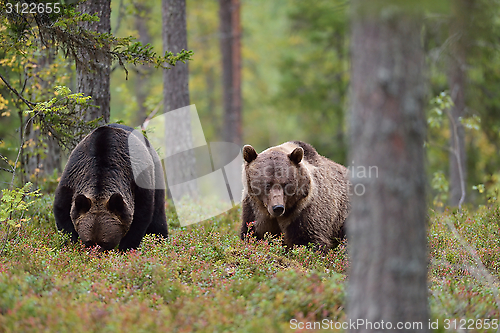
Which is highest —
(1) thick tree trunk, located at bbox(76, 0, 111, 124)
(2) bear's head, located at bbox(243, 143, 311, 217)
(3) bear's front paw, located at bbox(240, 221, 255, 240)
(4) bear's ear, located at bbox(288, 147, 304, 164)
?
(1) thick tree trunk, located at bbox(76, 0, 111, 124)

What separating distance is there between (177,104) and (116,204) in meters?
5.59

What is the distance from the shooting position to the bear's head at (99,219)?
6824 millimetres

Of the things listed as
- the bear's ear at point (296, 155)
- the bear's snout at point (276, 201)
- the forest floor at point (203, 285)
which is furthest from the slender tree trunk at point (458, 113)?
the bear's snout at point (276, 201)

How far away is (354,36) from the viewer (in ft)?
11.6

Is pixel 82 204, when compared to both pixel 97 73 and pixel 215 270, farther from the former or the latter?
pixel 97 73

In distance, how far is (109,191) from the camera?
7.08 meters

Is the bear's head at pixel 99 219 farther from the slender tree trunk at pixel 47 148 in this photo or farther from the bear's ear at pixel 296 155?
the slender tree trunk at pixel 47 148

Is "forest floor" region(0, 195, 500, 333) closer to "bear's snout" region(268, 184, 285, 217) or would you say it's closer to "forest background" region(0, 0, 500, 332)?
"forest background" region(0, 0, 500, 332)

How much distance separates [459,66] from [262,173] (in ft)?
29.0

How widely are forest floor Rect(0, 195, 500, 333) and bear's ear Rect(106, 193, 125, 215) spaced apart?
0.63 metres

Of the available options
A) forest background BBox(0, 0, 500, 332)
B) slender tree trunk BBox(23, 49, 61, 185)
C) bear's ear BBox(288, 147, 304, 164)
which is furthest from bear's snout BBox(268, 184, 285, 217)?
slender tree trunk BBox(23, 49, 61, 185)

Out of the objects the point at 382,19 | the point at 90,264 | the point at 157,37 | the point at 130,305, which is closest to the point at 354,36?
the point at 382,19

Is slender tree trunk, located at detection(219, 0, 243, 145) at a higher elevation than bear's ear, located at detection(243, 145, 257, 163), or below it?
higher

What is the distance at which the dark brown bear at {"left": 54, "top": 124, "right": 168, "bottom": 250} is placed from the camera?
6.89 meters
